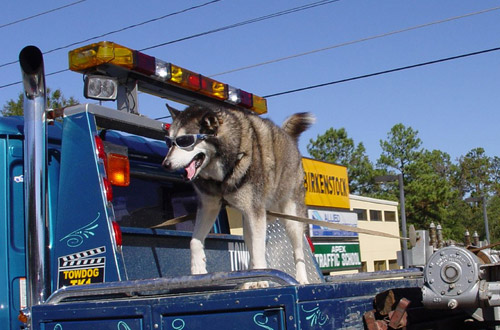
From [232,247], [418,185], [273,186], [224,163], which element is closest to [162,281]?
[224,163]

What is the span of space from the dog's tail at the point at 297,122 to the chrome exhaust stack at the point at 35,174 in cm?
222

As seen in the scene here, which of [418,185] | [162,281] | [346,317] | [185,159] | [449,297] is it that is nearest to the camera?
[449,297]

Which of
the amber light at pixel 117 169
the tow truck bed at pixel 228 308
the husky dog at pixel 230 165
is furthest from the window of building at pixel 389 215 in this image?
the tow truck bed at pixel 228 308

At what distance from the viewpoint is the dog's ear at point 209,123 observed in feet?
13.6

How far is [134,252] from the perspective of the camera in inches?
174

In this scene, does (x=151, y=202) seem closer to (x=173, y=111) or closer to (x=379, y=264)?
(x=173, y=111)

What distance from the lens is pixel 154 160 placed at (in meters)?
5.43

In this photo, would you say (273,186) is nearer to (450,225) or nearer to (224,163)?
(224,163)

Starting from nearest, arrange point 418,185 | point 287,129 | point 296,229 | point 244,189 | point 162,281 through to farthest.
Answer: point 162,281
point 244,189
point 296,229
point 287,129
point 418,185

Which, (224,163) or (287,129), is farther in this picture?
(287,129)

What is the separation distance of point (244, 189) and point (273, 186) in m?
0.42

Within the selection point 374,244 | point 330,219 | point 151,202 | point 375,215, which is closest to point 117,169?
point 151,202

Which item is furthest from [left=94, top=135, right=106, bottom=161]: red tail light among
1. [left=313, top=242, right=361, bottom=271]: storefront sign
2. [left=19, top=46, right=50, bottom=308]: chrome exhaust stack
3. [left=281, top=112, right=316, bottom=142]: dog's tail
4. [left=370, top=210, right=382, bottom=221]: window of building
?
[left=370, top=210, right=382, bottom=221]: window of building

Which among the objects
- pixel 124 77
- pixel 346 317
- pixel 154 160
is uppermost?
pixel 124 77
